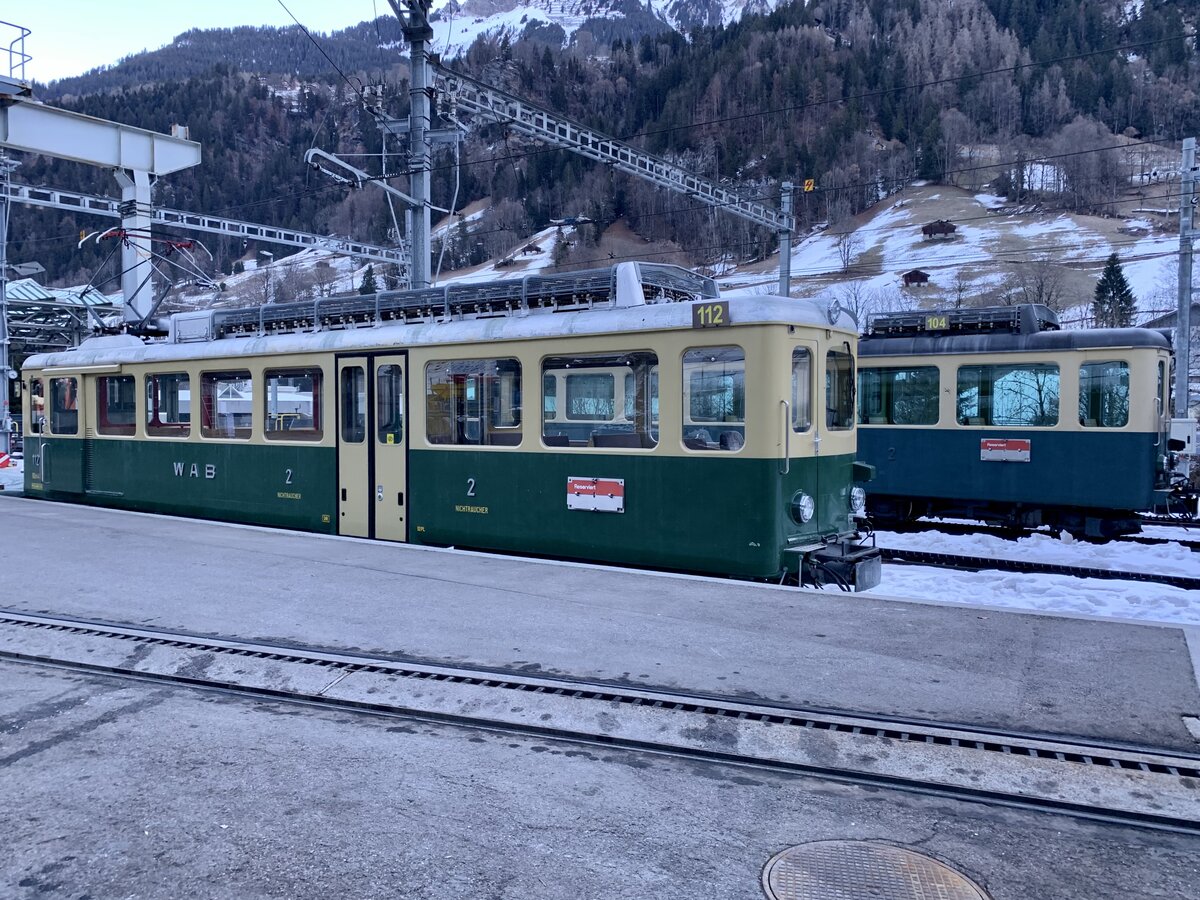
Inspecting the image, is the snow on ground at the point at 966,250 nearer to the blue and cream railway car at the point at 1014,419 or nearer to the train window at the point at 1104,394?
the blue and cream railway car at the point at 1014,419

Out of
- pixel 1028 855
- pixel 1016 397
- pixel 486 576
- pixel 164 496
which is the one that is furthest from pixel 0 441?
pixel 1028 855

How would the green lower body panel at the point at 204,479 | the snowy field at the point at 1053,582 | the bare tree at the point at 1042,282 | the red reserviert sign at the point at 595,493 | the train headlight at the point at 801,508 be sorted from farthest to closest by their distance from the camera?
1. the bare tree at the point at 1042,282
2. the green lower body panel at the point at 204,479
3. the snowy field at the point at 1053,582
4. the red reserviert sign at the point at 595,493
5. the train headlight at the point at 801,508

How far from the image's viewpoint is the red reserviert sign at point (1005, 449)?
45.0 ft

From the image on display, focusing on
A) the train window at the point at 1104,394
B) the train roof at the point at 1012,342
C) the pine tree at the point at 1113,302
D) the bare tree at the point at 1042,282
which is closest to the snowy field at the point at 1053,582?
the train window at the point at 1104,394

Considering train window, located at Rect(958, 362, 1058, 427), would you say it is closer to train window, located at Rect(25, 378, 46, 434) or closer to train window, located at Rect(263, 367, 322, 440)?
train window, located at Rect(263, 367, 322, 440)

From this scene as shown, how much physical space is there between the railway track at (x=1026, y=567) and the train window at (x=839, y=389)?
6.60 ft

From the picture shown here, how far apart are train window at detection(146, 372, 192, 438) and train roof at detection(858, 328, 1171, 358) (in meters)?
9.20

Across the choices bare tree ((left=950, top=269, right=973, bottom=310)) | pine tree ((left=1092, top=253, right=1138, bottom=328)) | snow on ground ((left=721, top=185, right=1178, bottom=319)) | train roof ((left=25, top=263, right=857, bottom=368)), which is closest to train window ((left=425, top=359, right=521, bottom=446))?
train roof ((left=25, top=263, right=857, bottom=368))

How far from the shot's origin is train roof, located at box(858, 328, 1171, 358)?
42.9 feet

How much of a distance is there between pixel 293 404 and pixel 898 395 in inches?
340

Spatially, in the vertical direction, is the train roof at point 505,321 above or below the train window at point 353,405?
above

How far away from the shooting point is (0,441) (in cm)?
2470

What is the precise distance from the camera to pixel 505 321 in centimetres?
998

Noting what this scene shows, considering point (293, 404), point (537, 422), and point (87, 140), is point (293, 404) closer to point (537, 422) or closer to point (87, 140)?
point (537, 422)
